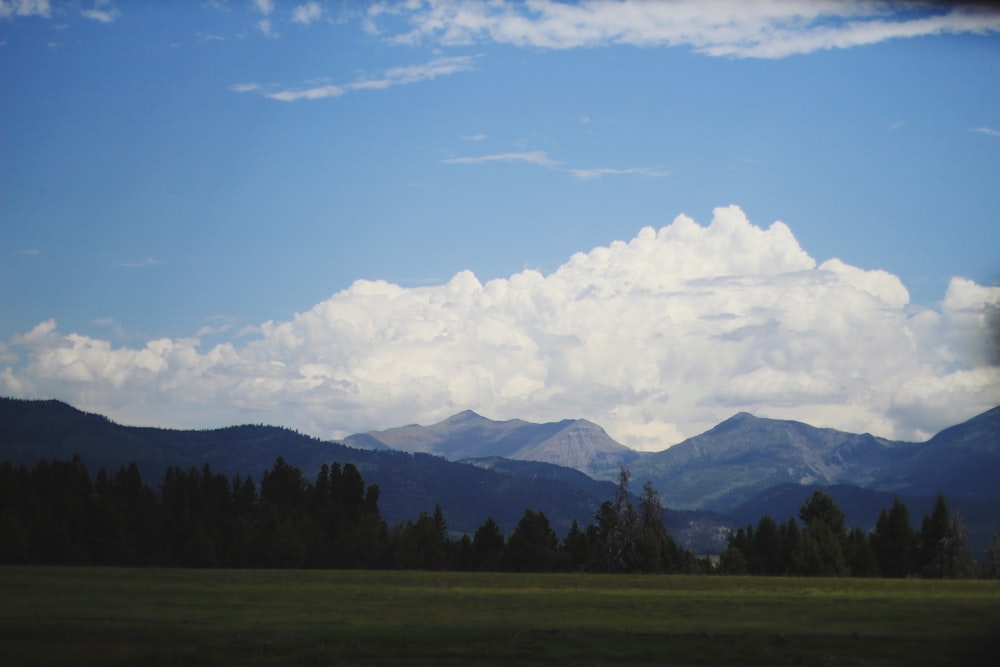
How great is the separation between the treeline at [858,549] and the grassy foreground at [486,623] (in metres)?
25.0

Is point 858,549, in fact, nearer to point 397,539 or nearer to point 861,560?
point 861,560

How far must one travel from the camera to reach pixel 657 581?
262ft

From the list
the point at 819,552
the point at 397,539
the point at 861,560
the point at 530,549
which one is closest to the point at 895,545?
the point at 861,560

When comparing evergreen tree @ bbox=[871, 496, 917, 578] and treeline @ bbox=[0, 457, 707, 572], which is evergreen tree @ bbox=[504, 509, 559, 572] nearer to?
treeline @ bbox=[0, 457, 707, 572]

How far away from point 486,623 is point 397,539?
71.9m

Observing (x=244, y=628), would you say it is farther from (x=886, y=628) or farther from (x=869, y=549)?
(x=869, y=549)

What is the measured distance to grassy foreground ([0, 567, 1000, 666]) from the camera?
3350 centimetres

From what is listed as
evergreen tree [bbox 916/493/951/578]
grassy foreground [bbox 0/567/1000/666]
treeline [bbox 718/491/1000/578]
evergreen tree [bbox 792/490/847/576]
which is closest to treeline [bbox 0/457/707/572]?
treeline [bbox 718/491/1000/578]

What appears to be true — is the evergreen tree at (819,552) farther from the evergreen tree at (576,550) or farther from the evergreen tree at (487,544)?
the evergreen tree at (487,544)

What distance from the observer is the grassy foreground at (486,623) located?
110 feet

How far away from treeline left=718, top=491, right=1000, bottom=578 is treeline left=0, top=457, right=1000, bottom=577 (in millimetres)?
121

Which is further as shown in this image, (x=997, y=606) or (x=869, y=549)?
(x=869, y=549)

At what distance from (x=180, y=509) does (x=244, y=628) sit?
89.1 meters

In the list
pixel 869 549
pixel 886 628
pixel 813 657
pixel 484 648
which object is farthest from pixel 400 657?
pixel 869 549
